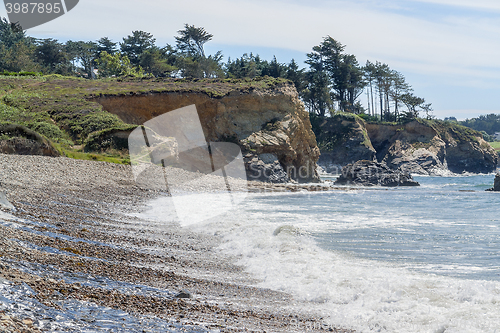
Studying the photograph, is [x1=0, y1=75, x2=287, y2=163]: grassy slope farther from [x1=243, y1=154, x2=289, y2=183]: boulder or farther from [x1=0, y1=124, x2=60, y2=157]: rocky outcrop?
[x1=243, y1=154, x2=289, y2=183]: boulder

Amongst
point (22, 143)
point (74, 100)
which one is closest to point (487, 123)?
point (74, 100)

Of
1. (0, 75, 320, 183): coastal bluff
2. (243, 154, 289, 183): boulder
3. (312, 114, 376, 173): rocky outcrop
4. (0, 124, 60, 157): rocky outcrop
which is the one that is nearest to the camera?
(0, 124, 60, 157): rocky outcrop

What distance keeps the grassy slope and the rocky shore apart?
17.1 meters

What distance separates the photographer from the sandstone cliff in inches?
2822

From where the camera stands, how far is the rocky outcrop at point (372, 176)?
142 ft

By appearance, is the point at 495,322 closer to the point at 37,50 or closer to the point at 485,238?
the point at 485,238

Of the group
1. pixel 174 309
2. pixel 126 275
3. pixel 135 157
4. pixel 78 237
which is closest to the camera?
pixel 174 309

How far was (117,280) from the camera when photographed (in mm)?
5559

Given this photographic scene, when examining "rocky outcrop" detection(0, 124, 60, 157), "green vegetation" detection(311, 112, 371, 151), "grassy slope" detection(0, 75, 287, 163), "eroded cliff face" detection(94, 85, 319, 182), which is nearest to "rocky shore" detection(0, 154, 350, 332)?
"rocky outcrop" detection(0, 124, 60, 157)

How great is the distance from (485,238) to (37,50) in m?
74.3

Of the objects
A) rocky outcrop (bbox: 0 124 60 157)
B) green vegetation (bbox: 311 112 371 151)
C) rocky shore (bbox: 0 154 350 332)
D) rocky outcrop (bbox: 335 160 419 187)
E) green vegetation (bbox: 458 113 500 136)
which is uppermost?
green vegetation (bbox: 458 113 500 136)

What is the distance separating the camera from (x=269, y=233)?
11141mm

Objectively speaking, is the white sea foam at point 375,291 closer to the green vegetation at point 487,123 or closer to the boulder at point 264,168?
the boulder at point 264,168

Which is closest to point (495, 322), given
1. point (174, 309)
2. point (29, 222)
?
point (174, 309)
